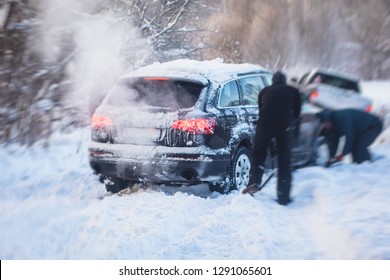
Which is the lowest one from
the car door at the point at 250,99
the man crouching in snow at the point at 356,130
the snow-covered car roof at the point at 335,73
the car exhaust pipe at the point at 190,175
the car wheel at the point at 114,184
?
the car wheel at the point at 114,184

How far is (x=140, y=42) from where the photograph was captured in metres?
6.90

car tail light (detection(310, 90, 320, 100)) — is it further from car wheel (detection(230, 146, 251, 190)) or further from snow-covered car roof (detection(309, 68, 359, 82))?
car wheel (detection(230, 146, 251, 190))

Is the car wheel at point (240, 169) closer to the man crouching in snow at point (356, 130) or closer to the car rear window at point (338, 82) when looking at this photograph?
the man crouching in snow at point (356, 130)

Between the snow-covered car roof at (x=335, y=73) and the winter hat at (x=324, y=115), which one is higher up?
the snow-covered car roof at (x=335, y=73)

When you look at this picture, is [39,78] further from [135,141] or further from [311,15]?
[311,15]

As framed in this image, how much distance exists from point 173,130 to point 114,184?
1.16m

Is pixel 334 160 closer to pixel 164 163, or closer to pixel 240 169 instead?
pixel 240 169

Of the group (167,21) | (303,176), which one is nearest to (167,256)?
(303,176)

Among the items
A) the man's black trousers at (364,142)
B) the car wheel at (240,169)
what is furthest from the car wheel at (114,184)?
the man's black trousers at (364,142)

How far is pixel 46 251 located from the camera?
305 cm

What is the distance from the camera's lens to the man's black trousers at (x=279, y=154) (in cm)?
417

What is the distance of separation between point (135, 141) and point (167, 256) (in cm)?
157

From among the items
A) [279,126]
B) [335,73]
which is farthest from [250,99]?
[335,73]

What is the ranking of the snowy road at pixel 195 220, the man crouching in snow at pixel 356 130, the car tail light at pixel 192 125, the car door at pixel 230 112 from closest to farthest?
1. the snowy road at pixel 195 220
2. the car tail light at pixel 192 125
3. the car door at pixel 230 112
4. the man crouching in snow at pixel 356 130
